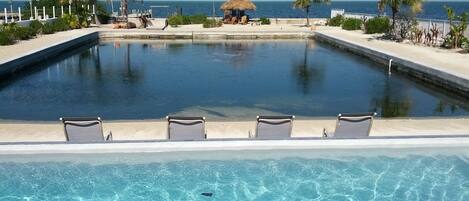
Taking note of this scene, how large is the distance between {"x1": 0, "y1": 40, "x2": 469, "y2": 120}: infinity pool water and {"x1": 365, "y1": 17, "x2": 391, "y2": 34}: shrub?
22.9ft

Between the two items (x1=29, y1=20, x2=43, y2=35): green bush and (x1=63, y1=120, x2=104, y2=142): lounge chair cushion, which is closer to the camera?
(x1=63, y1=120, x2=104, y2=142): lounge chair cushion

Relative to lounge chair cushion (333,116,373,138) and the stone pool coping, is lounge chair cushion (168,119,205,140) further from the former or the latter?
lounge chair cushion (333,116,373,138)

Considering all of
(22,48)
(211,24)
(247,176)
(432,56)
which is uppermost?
(211,24)

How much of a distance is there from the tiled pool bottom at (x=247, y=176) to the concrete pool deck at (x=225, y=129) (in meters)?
0.83

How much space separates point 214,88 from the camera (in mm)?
15883

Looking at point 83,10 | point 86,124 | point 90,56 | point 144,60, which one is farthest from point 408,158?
point 83,10

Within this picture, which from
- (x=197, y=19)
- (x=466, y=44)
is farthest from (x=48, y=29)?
(x=466, y=44)

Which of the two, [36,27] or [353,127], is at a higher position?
[36,27]

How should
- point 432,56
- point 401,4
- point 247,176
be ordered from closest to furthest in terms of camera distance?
point 247,176 → point 432,56 → point 401,4

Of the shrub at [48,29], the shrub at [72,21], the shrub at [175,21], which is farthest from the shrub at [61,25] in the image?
the shrub at [175,21]

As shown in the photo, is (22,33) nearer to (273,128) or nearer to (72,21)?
(72,21)

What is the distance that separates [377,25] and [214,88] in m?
Result: 18.4

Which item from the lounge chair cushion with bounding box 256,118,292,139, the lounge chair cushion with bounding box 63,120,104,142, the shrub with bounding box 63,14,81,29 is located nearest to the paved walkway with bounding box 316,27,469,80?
the lounge chair cushion with bounding box 256,118,292,139

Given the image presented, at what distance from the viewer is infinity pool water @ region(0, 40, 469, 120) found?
12938 mm
